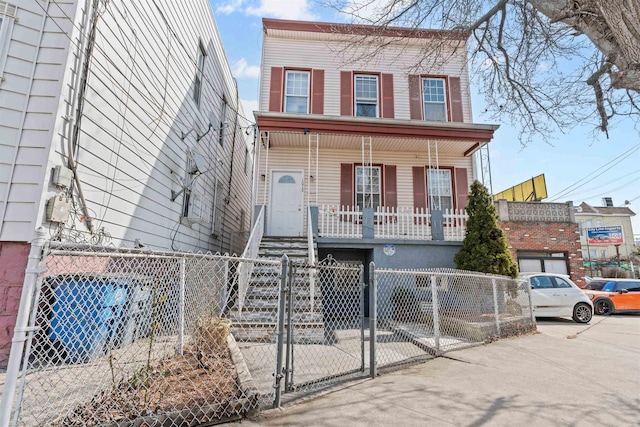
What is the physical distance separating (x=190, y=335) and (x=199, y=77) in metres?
7.20

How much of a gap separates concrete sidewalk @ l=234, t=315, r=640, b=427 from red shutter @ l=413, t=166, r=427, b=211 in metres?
5.98

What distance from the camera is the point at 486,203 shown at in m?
8.39

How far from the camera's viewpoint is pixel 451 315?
6.40m

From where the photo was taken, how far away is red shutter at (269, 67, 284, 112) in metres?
11.3

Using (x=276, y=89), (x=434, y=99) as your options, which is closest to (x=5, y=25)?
(x=276, y=89)

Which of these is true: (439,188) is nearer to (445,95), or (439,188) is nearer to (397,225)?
(397,225)

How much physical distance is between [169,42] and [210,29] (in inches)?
137

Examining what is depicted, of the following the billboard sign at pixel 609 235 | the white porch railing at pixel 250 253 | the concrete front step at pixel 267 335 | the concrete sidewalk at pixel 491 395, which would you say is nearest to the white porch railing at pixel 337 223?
the white porch railing at pixel 250 253

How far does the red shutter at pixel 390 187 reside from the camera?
1102 centimetres

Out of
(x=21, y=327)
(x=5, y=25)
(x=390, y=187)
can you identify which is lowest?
(x=21, y=327)

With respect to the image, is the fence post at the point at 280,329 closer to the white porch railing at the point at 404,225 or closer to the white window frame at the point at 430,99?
the white porch railing at the point at 404,225

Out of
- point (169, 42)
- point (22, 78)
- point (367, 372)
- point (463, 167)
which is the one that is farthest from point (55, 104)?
point (463, 167)

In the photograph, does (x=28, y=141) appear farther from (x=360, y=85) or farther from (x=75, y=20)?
(x=360, y=85)

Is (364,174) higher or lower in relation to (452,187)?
higher
